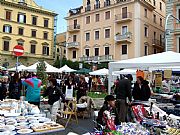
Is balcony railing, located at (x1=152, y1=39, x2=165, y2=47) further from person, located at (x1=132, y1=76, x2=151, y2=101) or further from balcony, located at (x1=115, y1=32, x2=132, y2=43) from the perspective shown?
person, located at (x1=132, y1=76, x2=151, y2=101)

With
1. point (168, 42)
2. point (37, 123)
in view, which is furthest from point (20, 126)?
point (168, 42)

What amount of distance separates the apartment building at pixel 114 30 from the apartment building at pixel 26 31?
19.3ft

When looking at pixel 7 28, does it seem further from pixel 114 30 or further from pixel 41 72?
pixel 41 72

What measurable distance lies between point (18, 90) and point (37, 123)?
8612 millimetres

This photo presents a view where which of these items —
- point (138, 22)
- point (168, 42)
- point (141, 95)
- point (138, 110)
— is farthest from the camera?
point (138, 22)

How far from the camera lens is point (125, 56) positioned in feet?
127

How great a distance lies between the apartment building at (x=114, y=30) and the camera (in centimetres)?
3812

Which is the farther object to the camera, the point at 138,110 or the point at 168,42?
the point at 168,42

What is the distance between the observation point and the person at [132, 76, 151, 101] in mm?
8883

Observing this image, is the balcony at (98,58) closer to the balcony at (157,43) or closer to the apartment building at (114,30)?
the apartment building at (114,30)

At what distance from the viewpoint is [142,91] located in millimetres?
8922

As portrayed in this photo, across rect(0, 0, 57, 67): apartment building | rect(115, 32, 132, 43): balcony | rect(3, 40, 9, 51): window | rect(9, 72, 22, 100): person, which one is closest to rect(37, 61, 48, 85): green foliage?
rect(9, 72, 22, 100): person

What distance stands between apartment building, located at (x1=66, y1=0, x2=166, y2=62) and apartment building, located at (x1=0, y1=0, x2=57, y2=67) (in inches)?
232

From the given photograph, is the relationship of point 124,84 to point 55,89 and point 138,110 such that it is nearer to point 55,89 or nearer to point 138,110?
A: point 138,110
